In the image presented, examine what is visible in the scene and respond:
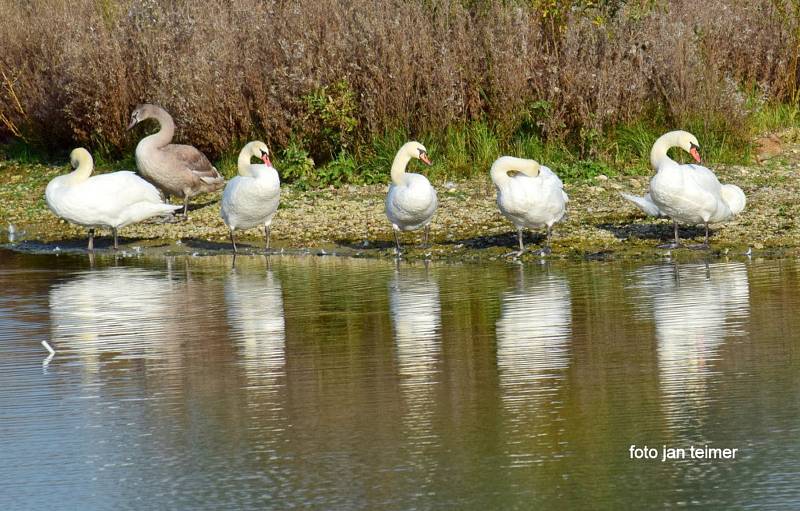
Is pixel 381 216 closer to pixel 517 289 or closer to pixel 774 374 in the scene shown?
pixel 517 289

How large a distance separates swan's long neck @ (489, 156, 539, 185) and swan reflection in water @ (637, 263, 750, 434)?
1700 mm

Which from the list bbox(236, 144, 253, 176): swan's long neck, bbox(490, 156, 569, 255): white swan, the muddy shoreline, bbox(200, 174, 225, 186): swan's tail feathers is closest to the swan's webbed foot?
the muddy shoreline

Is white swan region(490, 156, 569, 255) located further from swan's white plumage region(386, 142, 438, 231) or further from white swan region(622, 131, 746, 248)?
white swan region(622, 131, 746, 248)

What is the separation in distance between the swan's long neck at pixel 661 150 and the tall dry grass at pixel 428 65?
3262 millimetres

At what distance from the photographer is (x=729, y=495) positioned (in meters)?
5.28

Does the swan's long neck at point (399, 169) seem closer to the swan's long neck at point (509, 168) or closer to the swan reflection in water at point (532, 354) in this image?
the swan's long neck at point (509, 168)

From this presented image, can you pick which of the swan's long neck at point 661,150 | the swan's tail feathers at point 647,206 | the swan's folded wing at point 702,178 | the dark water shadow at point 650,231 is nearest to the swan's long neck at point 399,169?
the dark water shadow at point 650,231

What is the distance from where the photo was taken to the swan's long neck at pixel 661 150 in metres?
12.7

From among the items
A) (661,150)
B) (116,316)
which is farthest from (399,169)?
(116,316)

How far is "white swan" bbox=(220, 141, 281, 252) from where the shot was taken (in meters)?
13.6

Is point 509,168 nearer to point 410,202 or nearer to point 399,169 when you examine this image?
point 410,202

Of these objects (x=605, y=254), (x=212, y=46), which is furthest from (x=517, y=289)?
(x=212, y=46)

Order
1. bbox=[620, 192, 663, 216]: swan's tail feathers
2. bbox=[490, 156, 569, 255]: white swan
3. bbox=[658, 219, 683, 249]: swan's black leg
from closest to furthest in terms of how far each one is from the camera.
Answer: bbox=[490, 156, 569, 255]: white swan < bbox=[658, 219, 683, 249]: swan's black leg < bbox=[620, 192, 663, 216]: swan's tail feathers

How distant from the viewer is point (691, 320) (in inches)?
343
